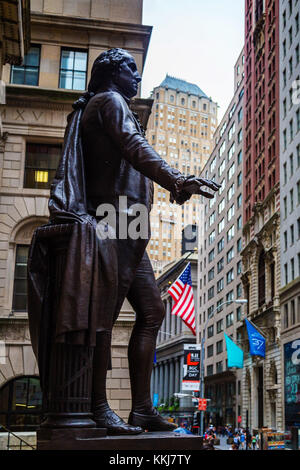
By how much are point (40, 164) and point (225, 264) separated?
70.9 metres

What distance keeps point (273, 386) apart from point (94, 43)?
44036 millimetres

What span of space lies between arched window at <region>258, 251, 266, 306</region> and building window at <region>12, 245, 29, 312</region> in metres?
46.5

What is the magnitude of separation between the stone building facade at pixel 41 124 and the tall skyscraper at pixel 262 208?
121ft

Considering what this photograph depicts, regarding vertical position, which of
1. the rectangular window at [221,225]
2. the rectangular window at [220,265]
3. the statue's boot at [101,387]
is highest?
the rectangular window at [221,225]

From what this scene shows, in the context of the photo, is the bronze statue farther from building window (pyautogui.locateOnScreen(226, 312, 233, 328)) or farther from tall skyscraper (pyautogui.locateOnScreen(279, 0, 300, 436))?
building window (pyautogui.locateOnScreen(226, 312, 233, 328))

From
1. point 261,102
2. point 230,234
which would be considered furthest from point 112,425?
point 230,234

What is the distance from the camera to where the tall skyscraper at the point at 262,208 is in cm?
6153

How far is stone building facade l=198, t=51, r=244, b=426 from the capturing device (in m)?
85.8

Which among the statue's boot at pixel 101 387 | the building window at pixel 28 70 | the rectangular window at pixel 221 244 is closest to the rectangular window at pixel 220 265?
the rectangular window at pixel 221 244

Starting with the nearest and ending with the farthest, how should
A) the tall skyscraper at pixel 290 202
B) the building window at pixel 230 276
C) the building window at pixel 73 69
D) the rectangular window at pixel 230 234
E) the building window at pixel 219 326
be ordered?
the building window at pixel 73 69
the tall skyscraper at pixel 290 202
the building window at pixel 230 276
the rectangular window at pixel 230 234
the building window at pixel 219 326

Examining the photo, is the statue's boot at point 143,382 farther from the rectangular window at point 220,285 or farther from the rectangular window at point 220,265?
the rectangular window at point 220,265

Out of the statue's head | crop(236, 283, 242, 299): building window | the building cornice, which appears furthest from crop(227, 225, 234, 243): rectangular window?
the statue's head

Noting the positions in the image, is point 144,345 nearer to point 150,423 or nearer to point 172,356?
point 150,423

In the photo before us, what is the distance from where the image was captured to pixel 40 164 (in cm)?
2578
